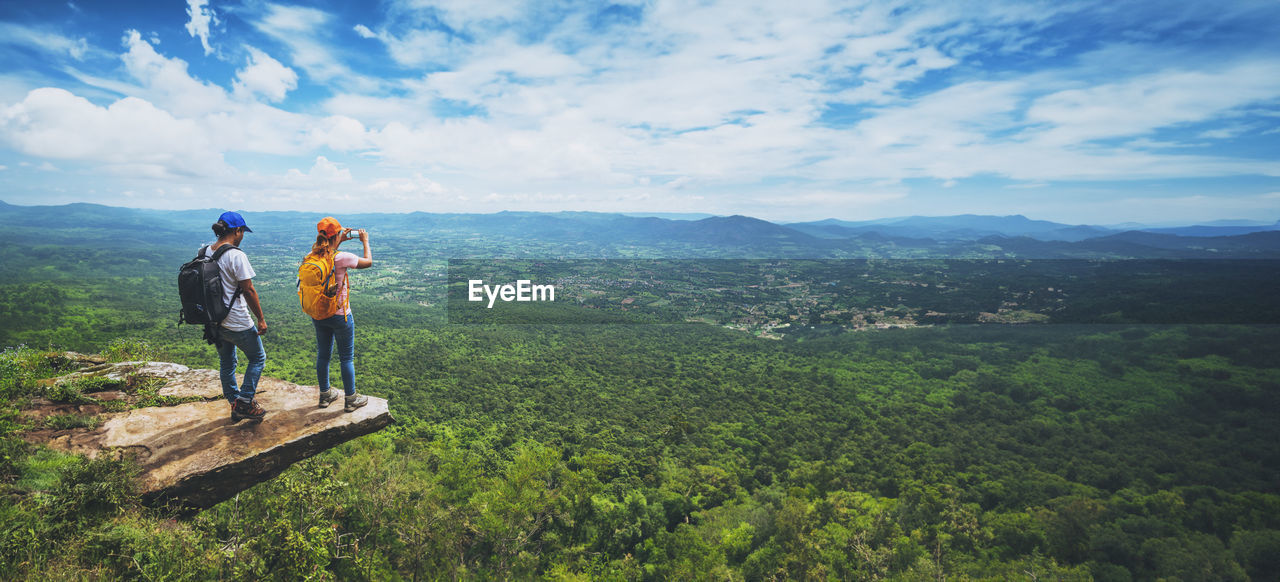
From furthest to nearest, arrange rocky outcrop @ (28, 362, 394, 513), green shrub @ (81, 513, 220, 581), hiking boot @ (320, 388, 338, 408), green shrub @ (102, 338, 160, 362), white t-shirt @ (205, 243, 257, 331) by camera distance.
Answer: green shrub @ (102, 338, 160, 362), hiking boot @ (320, 388, 338, 408), white t-shirt @ (205, 243, 257, 331), rocky outcrop @ (28, 362, 394, 513), green shrub @ (81, 513, 220, 581)

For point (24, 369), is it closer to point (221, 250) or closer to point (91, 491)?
point (91, 491)

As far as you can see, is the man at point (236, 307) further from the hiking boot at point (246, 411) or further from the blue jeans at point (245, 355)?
the hiking boot at point (246, 411)

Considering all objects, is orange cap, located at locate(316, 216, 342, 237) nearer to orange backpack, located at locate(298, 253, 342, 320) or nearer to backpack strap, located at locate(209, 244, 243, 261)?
orange backpack, located at locate(298, 253, 342, 320)

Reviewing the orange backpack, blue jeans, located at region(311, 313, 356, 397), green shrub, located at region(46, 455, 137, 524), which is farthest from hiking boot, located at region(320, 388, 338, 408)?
green shrub, located at region(46, 455, 137, 524)

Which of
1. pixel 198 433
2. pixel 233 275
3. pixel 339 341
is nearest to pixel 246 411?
pixel 198 433

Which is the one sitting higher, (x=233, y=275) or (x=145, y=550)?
(x=233, y=275)

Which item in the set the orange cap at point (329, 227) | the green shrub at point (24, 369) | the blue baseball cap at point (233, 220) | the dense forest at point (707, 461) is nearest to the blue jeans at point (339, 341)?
the orange cap at point (329, 227)
